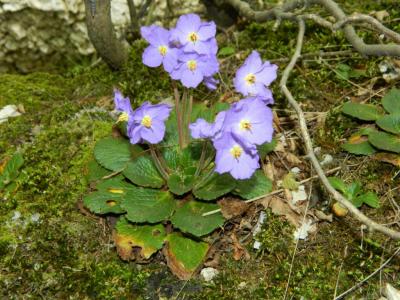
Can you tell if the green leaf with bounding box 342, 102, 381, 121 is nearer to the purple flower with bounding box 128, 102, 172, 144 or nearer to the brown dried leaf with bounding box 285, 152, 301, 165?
the brown dried leaf with bounding box 285, 152, 301, 165

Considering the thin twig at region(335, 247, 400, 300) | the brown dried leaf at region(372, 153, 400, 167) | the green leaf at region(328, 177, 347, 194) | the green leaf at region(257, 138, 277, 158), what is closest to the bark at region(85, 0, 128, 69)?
the green leaf at region(257, 138, 277, 158)

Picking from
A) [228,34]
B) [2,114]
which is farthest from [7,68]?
[228,34]

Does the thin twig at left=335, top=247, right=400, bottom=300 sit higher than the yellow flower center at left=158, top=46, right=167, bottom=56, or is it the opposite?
the yellow flower center at left=158, top=46, right=167, bottom=56

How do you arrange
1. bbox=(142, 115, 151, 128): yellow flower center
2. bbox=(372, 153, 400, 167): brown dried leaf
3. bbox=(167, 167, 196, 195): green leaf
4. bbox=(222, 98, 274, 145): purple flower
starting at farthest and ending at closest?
bbox=(372, 153, 400, 167): brown dried leaf, bbox=(167, 167, 196, 195): green leaf, bbox=(142, 115, 151, 128): yellow flower center, bbox=(222, 98, 274, 145): purple flower

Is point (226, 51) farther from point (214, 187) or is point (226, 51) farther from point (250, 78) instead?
point (214, 187)

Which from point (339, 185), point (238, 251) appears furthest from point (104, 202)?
point (339, 185)

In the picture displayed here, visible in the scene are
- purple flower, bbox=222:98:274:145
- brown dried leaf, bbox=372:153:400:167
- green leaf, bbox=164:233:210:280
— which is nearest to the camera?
purple flower, bbox=222:98:274:145

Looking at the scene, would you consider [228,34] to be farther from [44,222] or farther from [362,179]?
[44,222]

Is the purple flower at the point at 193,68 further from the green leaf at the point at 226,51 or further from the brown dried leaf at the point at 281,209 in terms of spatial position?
the green leaf at the point at 226,51
